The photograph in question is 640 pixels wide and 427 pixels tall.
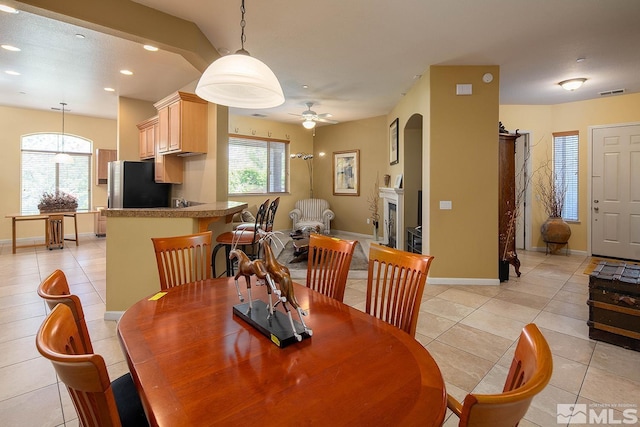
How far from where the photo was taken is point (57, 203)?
257 inches

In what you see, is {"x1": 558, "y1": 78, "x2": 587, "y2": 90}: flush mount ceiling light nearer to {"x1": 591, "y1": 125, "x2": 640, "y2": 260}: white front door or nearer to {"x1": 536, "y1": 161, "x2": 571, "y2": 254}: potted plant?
{"x1": 591, "y1": 125, "x2": 640, "y2": 260}: white front door

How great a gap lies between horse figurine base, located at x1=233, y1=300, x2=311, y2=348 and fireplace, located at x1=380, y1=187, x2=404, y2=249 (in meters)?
4.47

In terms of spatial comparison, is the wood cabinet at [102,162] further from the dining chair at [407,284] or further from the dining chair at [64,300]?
the dining chair at [407,284]

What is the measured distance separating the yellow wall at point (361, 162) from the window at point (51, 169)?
5008 millimetres

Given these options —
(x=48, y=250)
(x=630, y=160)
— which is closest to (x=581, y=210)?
(x=630, y=160)

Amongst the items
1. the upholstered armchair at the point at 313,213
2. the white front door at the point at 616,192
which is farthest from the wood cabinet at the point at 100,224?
the white front door at the point at 616,192

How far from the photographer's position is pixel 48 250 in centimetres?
614

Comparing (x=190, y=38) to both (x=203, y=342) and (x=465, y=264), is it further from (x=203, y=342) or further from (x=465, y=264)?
(x=465, y=264)

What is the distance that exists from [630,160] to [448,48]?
4.18m

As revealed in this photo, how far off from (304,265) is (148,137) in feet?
10.6

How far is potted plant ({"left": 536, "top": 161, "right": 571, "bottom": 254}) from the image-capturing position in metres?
5.70

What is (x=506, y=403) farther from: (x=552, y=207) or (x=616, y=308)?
(x=552, y=207)

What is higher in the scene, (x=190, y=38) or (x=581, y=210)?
(x=190, y=38)

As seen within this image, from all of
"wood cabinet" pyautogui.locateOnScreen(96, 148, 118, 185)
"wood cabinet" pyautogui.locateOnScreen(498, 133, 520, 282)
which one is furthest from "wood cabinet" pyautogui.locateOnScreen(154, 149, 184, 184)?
"wood cabinet" pyautogui.locateOnScreen(498, 133, 520, 282)
